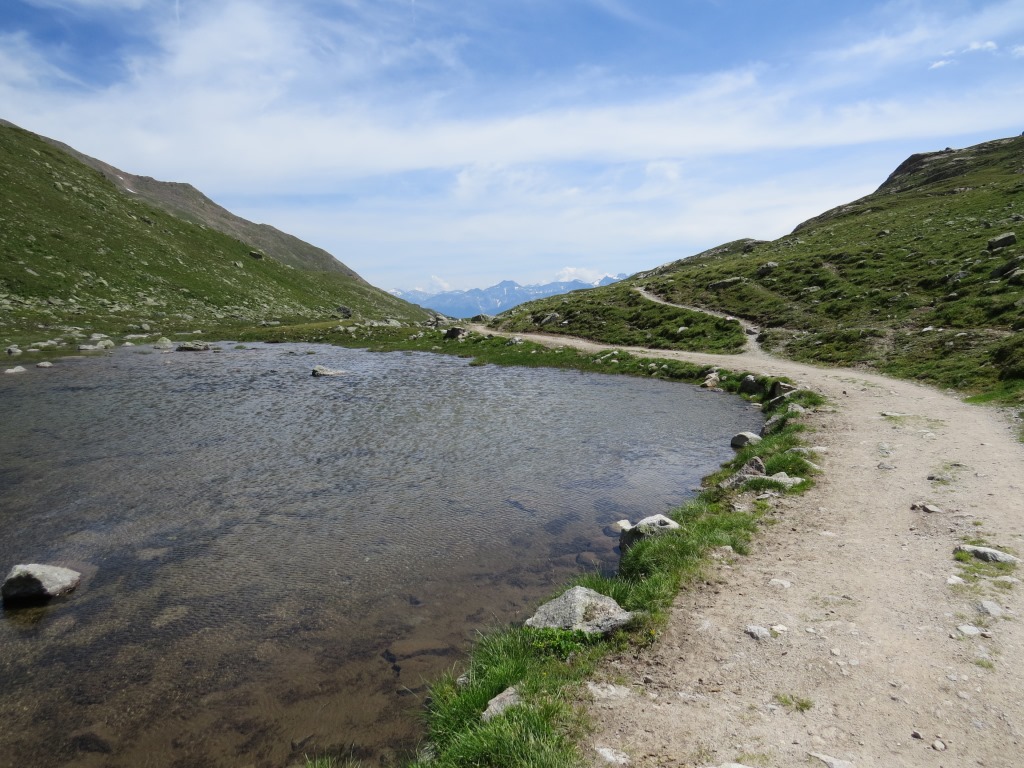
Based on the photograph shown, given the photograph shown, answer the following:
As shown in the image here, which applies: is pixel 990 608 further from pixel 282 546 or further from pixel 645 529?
pixel 282 546

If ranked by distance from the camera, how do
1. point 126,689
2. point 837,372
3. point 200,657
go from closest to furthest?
point 126,689 < point 200,657 < point 837,372

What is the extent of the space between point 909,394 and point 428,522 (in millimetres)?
26164

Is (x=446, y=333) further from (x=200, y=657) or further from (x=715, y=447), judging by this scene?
(x=200, y=657)

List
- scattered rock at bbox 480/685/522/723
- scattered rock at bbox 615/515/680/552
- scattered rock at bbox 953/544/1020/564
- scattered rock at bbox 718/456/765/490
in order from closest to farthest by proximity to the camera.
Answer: scattered rock at bbox 480/685/522/723 < scattered rock at bbox 953/544/1020/564 < scattered rock at bbox 615/515/680/552 < scattered rock at bbox 718/456/765/490

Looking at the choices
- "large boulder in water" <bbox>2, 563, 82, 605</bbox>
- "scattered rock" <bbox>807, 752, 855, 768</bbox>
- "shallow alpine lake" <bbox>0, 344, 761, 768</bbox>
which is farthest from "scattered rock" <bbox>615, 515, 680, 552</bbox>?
"large boulder in water" <bbox>2, 563, 82, 605</bbox>

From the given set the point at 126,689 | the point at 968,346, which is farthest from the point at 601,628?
the point at 968,346

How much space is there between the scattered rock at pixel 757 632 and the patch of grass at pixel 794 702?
4.33ft

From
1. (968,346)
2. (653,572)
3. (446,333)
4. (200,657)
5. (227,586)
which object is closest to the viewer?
(200,657)

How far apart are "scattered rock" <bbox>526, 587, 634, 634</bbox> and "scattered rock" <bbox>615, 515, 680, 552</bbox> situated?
10.2 feet

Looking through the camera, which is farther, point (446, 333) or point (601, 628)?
point (446, 333)

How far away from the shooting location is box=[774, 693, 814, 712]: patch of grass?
652cm

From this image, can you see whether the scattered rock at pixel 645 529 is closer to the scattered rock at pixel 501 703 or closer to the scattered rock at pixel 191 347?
the scattered rock at pixel 501 703

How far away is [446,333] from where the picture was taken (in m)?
67.7

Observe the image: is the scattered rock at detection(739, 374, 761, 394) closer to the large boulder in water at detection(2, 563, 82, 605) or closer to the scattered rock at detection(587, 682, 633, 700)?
the scattered rock at detection(587, 682, 633, 700)
